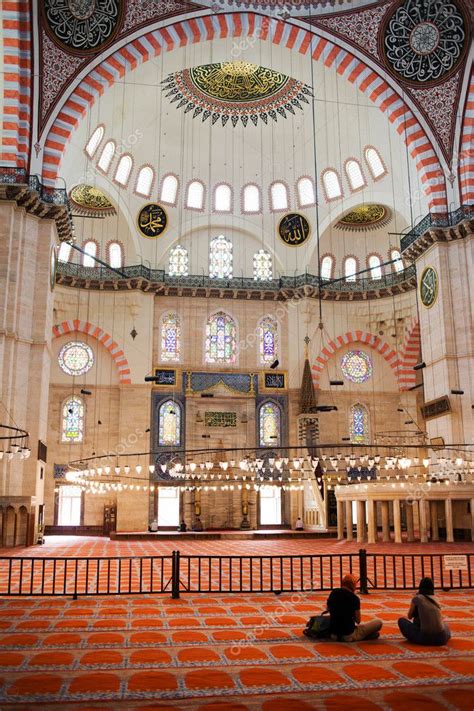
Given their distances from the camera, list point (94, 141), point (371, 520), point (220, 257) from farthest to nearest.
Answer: point (220, 257) < point (94, 141) < point (371, 520)

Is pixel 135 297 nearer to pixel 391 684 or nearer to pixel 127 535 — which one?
pixel 127 535

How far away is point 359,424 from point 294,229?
721 centimetres

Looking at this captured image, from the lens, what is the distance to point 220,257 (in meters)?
24.1

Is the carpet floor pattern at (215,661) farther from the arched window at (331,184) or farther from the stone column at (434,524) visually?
the arched window at (331,184)

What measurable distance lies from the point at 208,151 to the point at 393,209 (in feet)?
21.9

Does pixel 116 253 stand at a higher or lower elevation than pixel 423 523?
higher

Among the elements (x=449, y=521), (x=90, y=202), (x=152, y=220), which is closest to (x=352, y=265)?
(x=152, y=220)

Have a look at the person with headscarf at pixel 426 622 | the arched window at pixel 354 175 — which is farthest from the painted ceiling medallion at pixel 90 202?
the person with headscarf at pixel 426 622

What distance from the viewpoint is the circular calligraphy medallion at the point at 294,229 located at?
77.4 ft

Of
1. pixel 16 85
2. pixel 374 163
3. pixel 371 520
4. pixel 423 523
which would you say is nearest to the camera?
pixel 16 85

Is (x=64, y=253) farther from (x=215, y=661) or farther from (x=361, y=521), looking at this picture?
(x=215, y=661)

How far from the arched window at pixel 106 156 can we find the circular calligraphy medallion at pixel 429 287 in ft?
35.1

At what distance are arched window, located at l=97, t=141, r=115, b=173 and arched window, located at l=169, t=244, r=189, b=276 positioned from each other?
12.0 ft

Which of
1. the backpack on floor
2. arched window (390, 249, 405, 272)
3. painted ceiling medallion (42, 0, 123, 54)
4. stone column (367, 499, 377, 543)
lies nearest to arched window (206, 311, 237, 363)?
arched window (390, 249, 405, 272)
